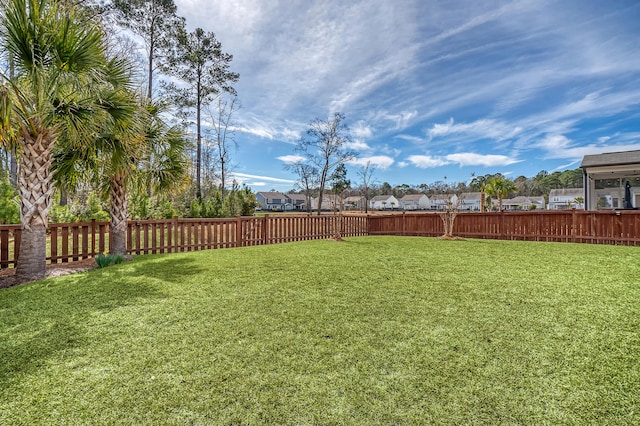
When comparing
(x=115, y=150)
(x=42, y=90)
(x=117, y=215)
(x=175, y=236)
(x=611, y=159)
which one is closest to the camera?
(x=42, y=90)

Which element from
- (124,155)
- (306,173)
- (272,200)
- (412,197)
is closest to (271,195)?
(272,200)

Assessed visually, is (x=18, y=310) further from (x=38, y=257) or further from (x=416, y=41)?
(x=416, y=41)

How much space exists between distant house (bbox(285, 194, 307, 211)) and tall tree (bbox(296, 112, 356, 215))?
3847 cm

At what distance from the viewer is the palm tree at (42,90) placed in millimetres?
4004

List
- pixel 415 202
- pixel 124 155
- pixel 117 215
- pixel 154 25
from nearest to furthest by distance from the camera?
pixel 124 155
pixel 117 215
pixel 154 25
pixel 415 202

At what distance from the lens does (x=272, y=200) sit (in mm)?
63000

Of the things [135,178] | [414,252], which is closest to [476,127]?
[414,252]

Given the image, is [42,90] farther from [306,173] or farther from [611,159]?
[306,173]

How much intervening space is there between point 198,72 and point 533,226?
776 inches

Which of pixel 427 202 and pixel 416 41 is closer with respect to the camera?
pixel 416 41

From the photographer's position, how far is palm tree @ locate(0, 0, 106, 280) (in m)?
4.00

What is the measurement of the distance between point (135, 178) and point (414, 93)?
1294cm

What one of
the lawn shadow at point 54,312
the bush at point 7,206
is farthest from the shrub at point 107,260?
the bush at point 7,206

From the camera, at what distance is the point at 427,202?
70500 mm
